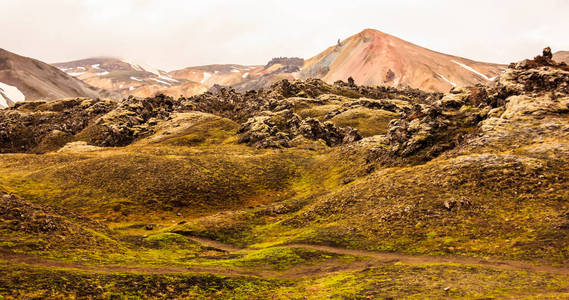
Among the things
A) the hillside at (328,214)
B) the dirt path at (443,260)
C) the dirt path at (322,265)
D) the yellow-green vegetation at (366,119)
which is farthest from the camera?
the yellow-green vegetation at (366,119)

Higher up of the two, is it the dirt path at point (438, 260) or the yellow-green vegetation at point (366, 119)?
the yellow-green vegetation at point (366, 119)

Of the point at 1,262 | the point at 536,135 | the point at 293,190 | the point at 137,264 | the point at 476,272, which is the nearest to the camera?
the point at 1,262

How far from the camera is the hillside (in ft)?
89.6

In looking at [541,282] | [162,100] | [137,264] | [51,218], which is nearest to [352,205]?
[541,282]

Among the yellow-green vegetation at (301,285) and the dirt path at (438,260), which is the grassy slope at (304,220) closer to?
the yellow-green vegetation at (301,285)

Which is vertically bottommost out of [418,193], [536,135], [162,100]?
[418,193]

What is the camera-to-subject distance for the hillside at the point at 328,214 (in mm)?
27297

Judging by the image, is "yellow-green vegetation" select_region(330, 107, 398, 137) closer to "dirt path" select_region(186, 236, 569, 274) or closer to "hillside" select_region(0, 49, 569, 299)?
"hillside" select_region(0, 49, 569, 299)

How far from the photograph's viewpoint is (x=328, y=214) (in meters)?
54.3

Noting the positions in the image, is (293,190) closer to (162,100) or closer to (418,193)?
(418,193)

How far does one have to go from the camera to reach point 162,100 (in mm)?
195875

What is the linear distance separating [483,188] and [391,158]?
84.2 feet

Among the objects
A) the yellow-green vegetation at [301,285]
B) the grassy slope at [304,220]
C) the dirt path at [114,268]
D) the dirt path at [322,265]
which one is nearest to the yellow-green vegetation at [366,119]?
the grassy slope at [304,220]

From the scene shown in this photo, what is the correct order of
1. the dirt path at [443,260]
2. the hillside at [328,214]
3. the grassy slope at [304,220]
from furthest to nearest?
the dirt path at [443,260] → the hillside at [328,214] → the grassy slope at [304,220]
